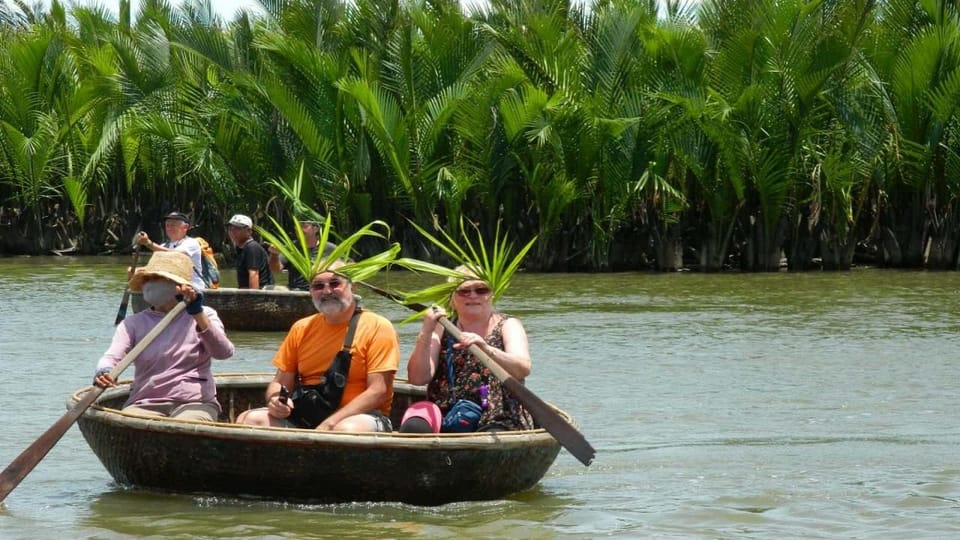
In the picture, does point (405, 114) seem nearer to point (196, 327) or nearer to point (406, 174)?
point (406, 174)

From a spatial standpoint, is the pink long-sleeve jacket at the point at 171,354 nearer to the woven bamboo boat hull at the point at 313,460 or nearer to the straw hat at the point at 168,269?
the straw hat at the point at 168,269

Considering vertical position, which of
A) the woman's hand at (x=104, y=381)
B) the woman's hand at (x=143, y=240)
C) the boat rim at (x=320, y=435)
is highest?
the woman's hand at (x=143, y=240)

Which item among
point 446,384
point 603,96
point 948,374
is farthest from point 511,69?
point 446,384

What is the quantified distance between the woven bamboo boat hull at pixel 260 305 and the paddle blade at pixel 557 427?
24.6 feet

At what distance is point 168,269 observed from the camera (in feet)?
25.5

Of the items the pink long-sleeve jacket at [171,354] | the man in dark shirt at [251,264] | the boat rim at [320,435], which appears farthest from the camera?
the man in dark shirt at [251,264]

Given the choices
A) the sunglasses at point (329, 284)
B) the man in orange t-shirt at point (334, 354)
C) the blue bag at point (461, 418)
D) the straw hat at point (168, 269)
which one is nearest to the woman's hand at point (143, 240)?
the straw hat at point (168, 269)

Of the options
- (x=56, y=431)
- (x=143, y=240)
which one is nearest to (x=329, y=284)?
(x=56, y=431)

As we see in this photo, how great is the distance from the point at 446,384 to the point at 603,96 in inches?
608

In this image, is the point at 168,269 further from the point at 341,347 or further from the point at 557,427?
the point at 557,427

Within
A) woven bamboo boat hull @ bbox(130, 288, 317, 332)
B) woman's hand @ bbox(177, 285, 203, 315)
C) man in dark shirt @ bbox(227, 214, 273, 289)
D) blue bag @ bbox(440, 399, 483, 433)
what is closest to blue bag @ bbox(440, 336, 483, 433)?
blue bag @ bbox(440, 399, 483, 433)

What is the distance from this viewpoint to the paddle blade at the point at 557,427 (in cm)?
768

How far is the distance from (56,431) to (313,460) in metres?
1.19

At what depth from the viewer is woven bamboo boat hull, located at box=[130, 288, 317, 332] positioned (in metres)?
15.0
